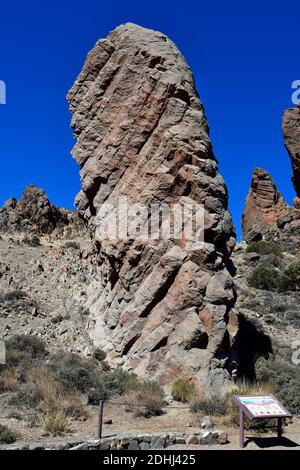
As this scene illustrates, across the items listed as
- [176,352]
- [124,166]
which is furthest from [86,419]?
[124,166]

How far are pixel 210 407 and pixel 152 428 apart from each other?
1825mm

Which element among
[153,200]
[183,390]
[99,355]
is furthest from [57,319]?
[183,390]

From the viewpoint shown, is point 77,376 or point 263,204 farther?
point 263,204

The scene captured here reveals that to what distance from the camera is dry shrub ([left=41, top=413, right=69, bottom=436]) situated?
939cm

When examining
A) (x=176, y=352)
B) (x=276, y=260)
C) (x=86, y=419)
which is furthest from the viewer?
(x=276, y=260)

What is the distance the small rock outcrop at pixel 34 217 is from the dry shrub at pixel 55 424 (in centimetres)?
2568

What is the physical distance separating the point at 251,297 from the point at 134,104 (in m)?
11.8

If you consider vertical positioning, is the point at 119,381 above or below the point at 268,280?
below

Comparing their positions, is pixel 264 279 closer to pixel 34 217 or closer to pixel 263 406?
pixel 263 406

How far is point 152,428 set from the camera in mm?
10383

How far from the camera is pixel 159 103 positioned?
16172 millimetres

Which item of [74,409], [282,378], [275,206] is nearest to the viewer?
[74,409]

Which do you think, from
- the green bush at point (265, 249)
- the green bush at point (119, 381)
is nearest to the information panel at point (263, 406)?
the green bush at point (119, 381)
